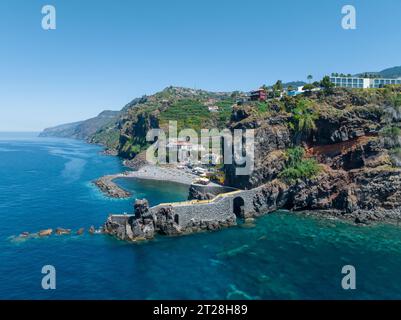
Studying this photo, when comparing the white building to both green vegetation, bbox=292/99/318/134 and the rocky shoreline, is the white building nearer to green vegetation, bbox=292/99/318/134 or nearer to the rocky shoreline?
green vegetation, bbox=292/99/318/134

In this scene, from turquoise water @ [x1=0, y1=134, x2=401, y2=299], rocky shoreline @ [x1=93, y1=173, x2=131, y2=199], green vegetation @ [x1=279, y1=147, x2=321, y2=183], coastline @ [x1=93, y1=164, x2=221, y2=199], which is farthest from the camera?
coastline @ [x1=93, y1=164, x2=221, y2=199]

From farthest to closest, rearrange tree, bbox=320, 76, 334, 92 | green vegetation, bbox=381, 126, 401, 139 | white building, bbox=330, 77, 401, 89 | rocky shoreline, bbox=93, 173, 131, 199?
1. white building, bbox=330, 77, 401, 89
2. rocky shoreline, bbox=93, 173, 131, 199
3. tree, bbox=320, 76, 334, 92
4. green vegetation, bbox=381, 126, 401, 139

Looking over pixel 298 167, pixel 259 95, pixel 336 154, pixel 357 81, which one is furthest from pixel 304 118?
pixel 357 81

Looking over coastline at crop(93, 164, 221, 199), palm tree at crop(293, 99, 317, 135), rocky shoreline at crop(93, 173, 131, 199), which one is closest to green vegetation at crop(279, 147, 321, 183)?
palm tree at crop(293, 99, 317, 135)

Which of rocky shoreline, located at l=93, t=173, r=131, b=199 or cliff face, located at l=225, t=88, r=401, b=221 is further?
rocky shoreline, located at l=93, t=173, r=131, b=199

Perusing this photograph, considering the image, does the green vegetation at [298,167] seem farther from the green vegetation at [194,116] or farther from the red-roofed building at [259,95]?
the green vegetation at [194,116]
